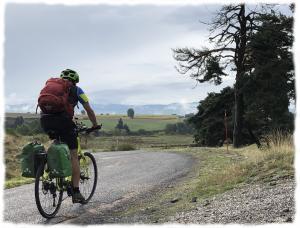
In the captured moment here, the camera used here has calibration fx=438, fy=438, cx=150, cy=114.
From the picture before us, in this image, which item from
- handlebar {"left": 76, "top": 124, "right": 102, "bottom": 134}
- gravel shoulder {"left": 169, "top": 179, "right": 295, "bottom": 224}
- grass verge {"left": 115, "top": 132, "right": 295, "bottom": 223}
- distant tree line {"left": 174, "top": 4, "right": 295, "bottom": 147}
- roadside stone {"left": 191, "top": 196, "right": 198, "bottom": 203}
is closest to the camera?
gravel shoulder {"left": 169, "top": 179, "right": 295, "bottom": 224}

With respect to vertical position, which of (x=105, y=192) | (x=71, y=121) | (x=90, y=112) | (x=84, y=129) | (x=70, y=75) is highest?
(x=70, y=75)

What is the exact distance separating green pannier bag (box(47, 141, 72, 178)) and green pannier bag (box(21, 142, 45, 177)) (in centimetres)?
28

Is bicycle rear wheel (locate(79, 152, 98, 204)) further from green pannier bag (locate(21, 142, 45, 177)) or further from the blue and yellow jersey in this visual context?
the blue and yellow jersey

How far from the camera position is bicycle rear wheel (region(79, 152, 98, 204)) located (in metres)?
8.26

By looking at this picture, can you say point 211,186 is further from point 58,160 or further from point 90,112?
point 58,160

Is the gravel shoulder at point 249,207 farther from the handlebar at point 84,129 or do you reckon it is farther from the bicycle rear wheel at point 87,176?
the bicycle rear wheel at point 87,176

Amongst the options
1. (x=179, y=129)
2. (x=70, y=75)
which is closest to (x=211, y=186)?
(x=70, y=75)

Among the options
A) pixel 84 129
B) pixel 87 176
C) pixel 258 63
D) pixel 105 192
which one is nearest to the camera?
pixel 84 129

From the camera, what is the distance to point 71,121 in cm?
716

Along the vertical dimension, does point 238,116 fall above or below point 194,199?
above

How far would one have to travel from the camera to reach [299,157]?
6727mm

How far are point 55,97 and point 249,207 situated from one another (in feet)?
10.9

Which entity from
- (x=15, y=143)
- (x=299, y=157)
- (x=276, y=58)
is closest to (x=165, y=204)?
(x=299, y=157)

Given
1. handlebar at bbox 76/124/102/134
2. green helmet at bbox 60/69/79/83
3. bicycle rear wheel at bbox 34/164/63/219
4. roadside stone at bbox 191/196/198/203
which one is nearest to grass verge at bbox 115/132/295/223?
roadside stone at bbox 191/196/198/203
